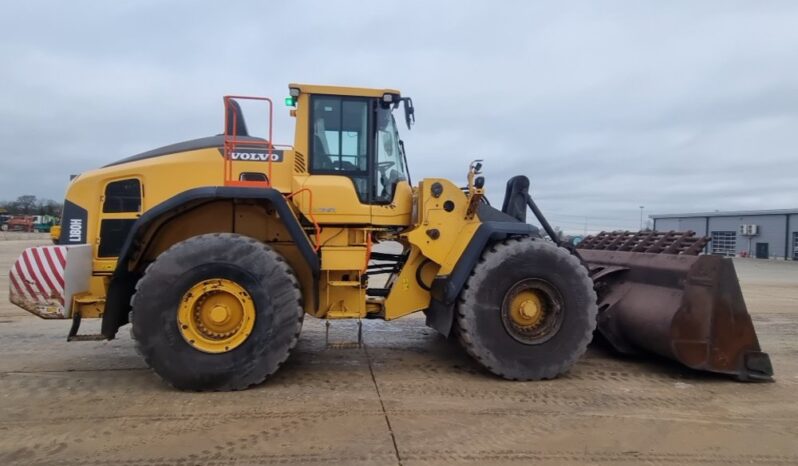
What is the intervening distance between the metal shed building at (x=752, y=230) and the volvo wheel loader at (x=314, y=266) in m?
46.5

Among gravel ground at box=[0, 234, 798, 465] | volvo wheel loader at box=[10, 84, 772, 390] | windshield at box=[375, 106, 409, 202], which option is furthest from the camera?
windshield at box=[375, 106, 409, 202]

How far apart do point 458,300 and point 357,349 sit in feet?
5.64

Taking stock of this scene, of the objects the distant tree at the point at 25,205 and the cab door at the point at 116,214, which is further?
the distant tree at the point at 25,205

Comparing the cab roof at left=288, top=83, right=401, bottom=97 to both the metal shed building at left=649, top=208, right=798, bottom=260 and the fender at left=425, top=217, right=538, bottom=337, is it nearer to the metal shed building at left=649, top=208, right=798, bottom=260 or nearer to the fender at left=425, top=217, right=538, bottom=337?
the fender at left=425, top=217, right=538, bottom=337

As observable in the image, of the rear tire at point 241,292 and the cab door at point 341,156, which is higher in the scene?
the cab door at point 341,156

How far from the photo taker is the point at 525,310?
5.64m

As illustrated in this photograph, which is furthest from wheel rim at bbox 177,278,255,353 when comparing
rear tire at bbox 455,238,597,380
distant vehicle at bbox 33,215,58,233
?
distant vehicle at bbox 33,215,58,233

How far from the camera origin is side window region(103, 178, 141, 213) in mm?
5574

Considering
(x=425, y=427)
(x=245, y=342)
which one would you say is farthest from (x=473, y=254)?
(x=245, y=342)

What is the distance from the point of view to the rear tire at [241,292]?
4953 mm

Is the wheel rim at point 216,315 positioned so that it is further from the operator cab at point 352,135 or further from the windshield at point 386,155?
the windshield at point 386,155

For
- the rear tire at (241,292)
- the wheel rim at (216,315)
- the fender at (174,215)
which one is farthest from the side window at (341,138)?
the wheel rim at (216,315)

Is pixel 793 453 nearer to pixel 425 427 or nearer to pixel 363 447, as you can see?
pixel 425 427

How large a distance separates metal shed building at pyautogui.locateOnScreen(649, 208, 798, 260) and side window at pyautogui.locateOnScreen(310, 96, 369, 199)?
4788 cm
